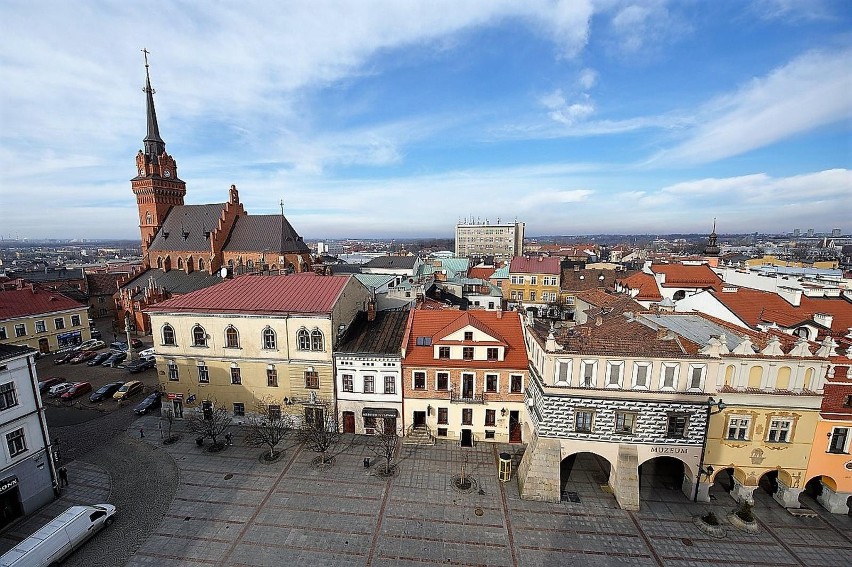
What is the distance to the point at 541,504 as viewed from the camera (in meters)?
27.9

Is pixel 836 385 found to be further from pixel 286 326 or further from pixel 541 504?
pixel 286 326

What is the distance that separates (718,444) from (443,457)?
20.0 metres

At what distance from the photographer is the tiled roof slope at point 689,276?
6231 cm

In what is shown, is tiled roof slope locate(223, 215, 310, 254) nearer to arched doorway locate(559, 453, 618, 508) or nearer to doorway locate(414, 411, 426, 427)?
doorway locate(414, 411, 426, 427)

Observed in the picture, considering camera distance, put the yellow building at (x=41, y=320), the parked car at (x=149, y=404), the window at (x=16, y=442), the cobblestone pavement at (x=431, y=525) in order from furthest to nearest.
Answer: the yellow building at (x=41, y=320) → the parked car at (x=149, y=404) → the window at (x=16, y=442) → the cobblestone pavement at (x=431, y=525)

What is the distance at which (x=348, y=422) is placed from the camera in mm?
36344

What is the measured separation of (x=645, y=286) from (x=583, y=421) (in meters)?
44.1

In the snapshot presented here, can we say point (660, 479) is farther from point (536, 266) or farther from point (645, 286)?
point (536, 266)

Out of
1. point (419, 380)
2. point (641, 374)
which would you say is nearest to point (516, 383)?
point (419, 380)

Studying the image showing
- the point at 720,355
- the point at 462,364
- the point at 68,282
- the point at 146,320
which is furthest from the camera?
the point at 68,282

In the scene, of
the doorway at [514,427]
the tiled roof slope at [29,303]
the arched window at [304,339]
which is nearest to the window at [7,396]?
the arched window at [304,339]

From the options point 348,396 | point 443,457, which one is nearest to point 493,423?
point 443,457

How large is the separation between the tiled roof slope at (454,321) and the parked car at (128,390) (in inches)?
1283

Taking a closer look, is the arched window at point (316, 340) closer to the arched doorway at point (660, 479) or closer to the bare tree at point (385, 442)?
the bare tree at point (385, 442)
